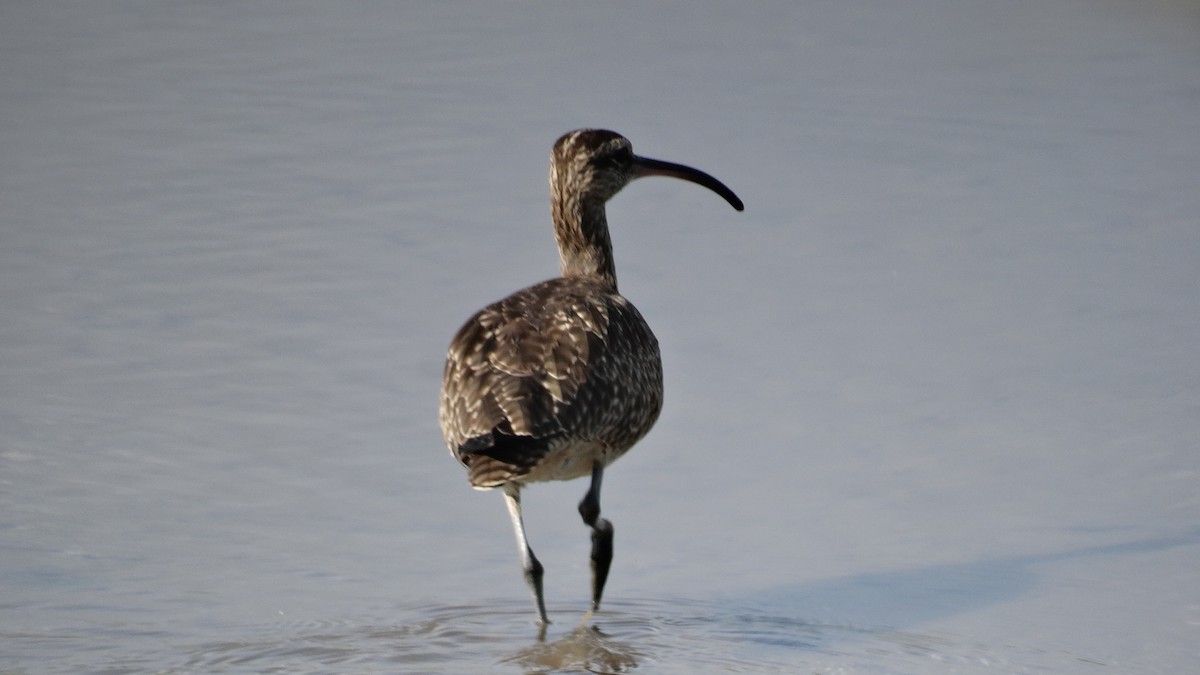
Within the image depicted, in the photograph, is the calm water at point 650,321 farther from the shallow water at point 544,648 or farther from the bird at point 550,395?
the bird at point 550,395

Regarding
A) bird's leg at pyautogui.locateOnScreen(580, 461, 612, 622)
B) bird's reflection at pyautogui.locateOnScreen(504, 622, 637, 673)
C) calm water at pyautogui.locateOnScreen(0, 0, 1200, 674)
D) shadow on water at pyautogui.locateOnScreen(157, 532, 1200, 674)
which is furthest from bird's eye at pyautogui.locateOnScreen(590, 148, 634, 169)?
bird's reflection at pyautogui.locateOnScreen(504, 622, 637, 673)

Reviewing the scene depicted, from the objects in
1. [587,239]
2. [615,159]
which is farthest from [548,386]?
[615,159]

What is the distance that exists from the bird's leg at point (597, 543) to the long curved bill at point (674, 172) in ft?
5.39

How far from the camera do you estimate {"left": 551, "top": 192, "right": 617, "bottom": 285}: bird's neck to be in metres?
6.98

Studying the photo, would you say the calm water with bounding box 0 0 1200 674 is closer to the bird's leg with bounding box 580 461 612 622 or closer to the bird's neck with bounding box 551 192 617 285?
the bird's leg with bounding box 580 461 612 622

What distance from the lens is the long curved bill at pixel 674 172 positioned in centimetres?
723

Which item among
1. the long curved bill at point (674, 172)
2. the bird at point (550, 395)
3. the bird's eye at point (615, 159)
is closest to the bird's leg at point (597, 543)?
the bird at point (550, 395)

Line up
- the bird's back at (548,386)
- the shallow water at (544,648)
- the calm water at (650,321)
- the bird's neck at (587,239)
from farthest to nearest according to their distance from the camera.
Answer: the bird's neck at (587,239)
the calm water at (650,321)
the bird's back at (548,386)
the shallow water at (544,648)

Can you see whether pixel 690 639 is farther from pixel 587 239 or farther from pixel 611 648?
pixel 587 239

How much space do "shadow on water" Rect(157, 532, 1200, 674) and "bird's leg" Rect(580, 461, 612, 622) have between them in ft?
0.30

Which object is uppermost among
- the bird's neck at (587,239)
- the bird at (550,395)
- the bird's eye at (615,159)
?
the bird's eye at (615,159)

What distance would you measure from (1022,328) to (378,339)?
2.76m

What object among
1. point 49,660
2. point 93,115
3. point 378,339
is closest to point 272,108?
point 93,115

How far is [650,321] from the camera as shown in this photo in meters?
8.01
